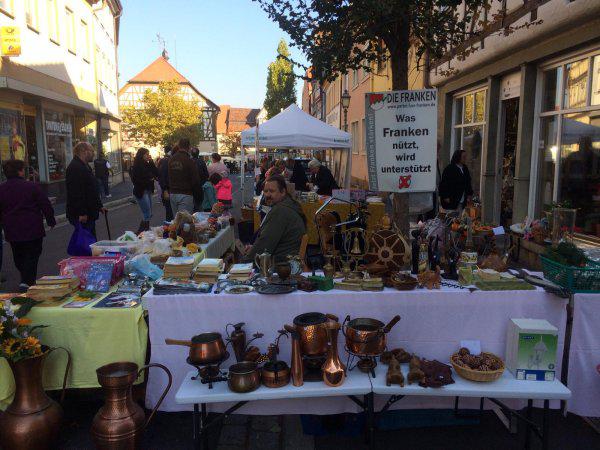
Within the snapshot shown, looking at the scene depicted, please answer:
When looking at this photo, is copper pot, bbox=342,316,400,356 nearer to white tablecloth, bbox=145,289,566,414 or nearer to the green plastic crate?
white tablecloth, bbox=145,289,566,414

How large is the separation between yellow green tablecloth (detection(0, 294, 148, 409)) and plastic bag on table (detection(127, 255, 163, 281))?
73cm

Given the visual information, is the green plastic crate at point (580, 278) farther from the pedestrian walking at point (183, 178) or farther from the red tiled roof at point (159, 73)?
the red tiled roof at point (159, 73)

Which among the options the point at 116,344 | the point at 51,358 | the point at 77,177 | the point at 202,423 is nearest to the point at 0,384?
the point at 51,358

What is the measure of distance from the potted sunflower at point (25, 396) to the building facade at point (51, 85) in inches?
407

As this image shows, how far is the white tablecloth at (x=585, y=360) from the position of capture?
10.1ft

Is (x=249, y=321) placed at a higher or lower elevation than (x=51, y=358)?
higher

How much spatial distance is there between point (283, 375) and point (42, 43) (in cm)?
1502

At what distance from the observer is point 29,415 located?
282 cm

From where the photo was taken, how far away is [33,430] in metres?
2.80

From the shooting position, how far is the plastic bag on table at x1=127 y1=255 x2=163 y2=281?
12.7 ft

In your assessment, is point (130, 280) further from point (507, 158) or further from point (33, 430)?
point (507, 158)

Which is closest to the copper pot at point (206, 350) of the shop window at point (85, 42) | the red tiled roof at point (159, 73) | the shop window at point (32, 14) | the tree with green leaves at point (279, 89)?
the shop window at point (32, 14)

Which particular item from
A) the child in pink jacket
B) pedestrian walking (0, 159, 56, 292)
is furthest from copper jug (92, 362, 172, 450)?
the child in pink jacket

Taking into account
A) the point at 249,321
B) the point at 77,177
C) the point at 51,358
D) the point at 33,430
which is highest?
the point at 77,177
